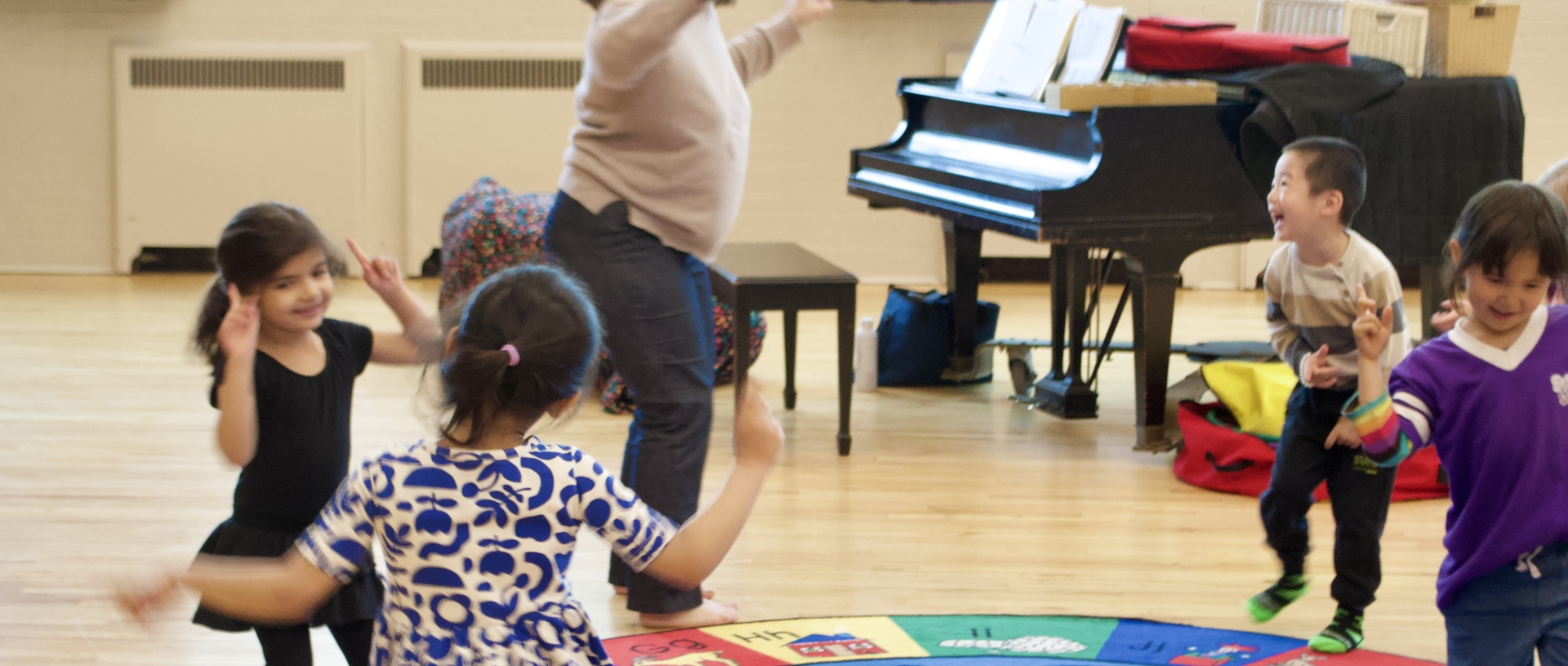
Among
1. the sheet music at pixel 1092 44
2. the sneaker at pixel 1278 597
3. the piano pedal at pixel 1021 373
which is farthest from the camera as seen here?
the piano pedal at pixel 1021 373

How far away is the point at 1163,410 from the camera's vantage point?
406 cm

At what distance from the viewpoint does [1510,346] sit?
1.84m

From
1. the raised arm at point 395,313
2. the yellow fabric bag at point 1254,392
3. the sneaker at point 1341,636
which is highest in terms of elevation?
the raised arm at point 395,313

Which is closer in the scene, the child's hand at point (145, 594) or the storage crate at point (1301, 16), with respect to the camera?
the child's hand at point (145, 594)

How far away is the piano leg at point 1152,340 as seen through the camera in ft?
12.7

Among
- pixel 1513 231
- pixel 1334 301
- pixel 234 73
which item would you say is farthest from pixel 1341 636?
pixel 234 73

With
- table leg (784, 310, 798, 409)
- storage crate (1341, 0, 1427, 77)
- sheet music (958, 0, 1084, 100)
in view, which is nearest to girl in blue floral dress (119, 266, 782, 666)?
table leg (784, 310, 798, 409)

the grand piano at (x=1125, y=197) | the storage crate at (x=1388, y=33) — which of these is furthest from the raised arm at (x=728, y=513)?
the storage crate at (x=1388, y=33)

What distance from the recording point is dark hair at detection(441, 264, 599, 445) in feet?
4.62

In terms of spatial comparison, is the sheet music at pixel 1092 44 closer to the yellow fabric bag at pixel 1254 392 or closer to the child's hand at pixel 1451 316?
the yellow fabric bag at pixel 1254 392

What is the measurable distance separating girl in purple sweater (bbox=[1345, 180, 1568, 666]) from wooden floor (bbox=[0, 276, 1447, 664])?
761 millimetres

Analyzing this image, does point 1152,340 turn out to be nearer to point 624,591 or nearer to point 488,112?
point 624,591

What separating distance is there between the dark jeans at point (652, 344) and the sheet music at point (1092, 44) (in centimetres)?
199

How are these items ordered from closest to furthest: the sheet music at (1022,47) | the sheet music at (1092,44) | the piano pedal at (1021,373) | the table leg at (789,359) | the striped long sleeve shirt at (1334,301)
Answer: the striped long sleeve shirt at (1334,301)
the sheet music at (1092,44)
the sheet music at (1022,47)
the table leg at (789,359)
the piano pedal at (1021,373)
